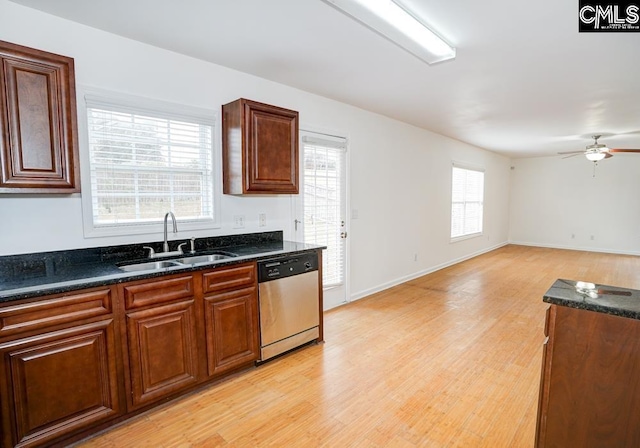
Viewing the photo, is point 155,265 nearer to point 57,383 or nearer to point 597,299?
point 57,383

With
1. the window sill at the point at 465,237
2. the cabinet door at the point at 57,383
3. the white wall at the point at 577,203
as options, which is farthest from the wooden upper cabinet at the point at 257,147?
the white wall at the point at 577,203

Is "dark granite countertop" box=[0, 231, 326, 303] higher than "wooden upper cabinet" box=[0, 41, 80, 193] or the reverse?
the reverse

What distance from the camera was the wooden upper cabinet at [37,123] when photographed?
6.06 ft

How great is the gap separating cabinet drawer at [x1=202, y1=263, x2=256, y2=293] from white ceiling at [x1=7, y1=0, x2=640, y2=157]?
1713mm

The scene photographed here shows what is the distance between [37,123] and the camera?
1.94 metres

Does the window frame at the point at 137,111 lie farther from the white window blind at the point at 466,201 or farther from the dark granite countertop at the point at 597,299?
the white window blind at the point at 466,201

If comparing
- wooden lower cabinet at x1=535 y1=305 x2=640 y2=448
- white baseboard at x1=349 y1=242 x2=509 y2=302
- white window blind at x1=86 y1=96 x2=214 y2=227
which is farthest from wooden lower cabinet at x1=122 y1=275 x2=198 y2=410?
white baseboard at x1=349 y1=242 x2=509 y2=302

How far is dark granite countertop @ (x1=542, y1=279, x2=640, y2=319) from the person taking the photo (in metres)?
1.35

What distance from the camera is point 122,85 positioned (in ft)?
8.11

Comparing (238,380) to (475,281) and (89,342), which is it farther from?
(475,281)

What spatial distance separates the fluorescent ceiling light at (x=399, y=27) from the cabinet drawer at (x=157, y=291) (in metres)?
1.93

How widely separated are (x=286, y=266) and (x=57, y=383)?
5.35 ft

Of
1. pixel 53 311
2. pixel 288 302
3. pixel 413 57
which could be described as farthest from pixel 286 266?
pixel 413 57

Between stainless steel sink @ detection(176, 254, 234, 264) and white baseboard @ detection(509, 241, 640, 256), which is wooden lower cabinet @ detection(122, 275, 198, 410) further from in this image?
white baseboard @ detection(509, 241, 640, 256)
